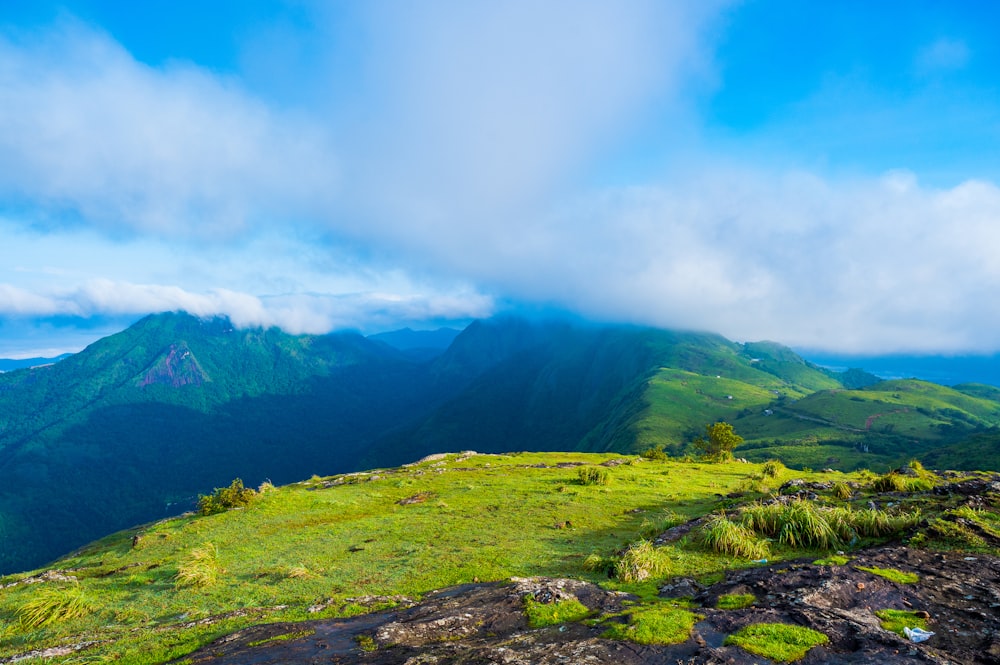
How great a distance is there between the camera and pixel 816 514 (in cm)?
1833

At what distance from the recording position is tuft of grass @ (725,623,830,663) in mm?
9281

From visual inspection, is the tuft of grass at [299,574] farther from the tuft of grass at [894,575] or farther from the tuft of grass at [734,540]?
the tuft of grass at [894,575]

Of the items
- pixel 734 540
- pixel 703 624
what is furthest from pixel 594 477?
pixel 703 624

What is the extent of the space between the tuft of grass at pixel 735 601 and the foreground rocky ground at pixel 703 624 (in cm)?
21

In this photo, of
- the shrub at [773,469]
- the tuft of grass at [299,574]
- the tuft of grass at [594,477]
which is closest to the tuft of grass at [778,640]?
the tuft of grass at [299,574]

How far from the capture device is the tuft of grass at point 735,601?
38.7 ft

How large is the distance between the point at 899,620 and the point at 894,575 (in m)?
2.87

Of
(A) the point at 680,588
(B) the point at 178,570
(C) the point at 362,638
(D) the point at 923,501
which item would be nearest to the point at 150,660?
(C) the point at 362,638

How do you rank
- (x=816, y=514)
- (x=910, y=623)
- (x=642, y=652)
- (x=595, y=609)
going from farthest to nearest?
(x=816, y=514), (x=595, y=609), (x=910, y=623), (x=642, y=652)

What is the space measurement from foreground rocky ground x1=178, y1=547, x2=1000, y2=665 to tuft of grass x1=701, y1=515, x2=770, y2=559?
215cm

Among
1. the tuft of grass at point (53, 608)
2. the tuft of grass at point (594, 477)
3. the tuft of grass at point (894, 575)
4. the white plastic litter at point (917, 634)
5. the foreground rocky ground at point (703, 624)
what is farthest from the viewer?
the tuft of grass at point (594, 477)

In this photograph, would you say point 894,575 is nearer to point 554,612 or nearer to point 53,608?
point 554,612

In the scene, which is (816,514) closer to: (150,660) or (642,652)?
(642,652)

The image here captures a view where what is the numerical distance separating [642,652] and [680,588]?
4.97 meters
